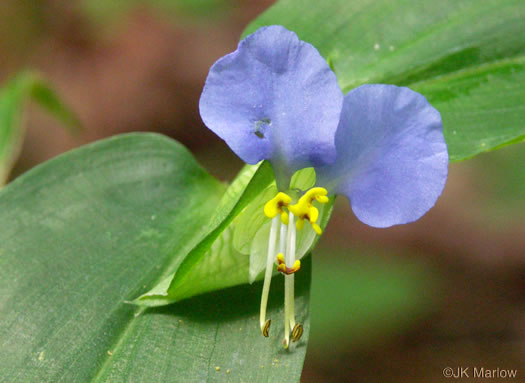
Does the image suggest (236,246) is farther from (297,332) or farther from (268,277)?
(297,332)

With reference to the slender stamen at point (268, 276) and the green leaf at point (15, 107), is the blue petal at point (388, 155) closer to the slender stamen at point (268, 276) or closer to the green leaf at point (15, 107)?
the slender stamen at point (268, 276)

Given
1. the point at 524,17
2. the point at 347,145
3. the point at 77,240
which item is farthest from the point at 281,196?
the point at 524,17

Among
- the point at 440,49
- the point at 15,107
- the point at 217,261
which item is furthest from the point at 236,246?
the point at 15,107

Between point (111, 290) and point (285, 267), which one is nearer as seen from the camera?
point (285, 267)

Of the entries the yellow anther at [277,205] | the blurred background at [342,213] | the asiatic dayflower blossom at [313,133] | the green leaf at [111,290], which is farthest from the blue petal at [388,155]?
the blurred background at [342,213]

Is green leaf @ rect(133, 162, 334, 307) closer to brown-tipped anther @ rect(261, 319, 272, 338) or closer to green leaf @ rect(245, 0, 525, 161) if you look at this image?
brown-tipped anther @ rect(261, 319, 272, 338)

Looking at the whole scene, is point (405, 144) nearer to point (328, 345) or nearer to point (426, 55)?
point (426, 55)
